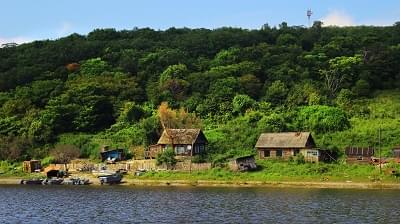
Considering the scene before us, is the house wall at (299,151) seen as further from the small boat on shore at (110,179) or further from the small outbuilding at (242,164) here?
the small boat on shore at (110,179)

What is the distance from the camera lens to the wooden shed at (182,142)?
85.1 m

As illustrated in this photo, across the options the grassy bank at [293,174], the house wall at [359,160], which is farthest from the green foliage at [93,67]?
the house wall at [359,160]

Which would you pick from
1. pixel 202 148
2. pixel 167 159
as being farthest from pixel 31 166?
pixel 202 148

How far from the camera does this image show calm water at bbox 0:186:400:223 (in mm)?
44094

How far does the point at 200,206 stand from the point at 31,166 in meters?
43.3

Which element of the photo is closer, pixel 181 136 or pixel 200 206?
pixel 200 206

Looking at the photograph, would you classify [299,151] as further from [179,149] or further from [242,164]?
[179,149]

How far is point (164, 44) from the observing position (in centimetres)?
15812

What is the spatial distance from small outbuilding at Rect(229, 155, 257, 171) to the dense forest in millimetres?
4751

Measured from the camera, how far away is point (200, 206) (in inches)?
2010

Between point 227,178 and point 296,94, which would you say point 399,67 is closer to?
point 296,94

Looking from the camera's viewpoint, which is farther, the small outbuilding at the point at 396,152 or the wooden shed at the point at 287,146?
the wooden shed at the point at 287,146

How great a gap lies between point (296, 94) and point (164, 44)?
190 ft

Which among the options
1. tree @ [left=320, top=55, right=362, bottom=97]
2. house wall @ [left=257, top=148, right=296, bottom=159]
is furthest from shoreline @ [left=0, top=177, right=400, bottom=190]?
tree @ [left=320, top=55, right=362, bottom=97]
